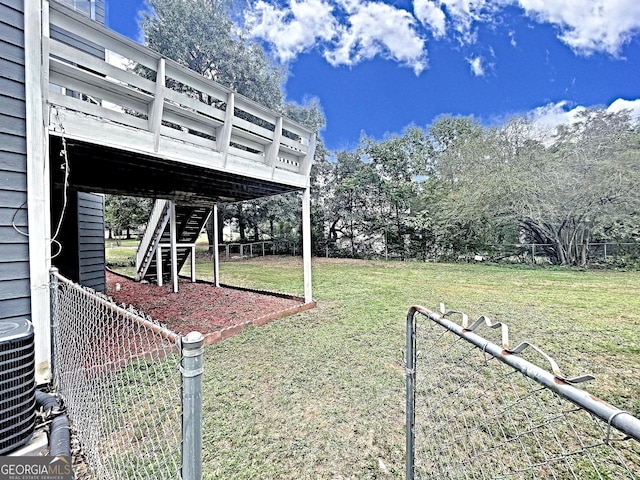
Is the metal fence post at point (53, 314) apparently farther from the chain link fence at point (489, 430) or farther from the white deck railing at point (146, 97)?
the chain link fence at point (489, 430)

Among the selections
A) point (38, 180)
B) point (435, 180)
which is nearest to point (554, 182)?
point (435, 180)

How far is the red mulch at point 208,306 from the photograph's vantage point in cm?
426

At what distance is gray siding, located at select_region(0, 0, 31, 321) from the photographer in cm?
228

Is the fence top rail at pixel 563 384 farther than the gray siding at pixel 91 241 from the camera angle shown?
No

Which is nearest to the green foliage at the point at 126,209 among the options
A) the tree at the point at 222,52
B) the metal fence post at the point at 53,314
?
the tree at the point at 222,52

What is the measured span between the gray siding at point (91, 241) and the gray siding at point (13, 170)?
10.5 ft

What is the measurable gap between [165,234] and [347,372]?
19.7 feet

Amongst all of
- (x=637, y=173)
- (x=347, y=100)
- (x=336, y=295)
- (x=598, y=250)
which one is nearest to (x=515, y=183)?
(x=637, y=173)

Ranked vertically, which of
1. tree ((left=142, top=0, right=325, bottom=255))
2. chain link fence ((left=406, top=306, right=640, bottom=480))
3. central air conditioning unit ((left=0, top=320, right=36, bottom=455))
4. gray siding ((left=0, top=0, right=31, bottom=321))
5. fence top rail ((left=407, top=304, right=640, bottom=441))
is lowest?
chain link fence ((left=406, top=306, right=640, bottom=480))

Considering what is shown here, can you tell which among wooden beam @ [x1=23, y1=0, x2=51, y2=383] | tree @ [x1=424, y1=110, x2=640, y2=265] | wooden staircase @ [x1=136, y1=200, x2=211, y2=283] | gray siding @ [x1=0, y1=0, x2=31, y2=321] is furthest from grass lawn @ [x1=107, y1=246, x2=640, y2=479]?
tree @ [x1=424, y1=110, x2=640, y2=265]

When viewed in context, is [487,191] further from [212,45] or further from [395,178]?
[212,45]

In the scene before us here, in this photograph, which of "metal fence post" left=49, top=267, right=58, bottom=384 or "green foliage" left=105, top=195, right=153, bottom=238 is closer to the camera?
"metal fence post" left=49, top=267, right=58, bottom=384

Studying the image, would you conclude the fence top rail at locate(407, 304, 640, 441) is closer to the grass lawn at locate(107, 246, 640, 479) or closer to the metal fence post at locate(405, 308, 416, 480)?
the metal fence post at locate(405, 308, 416, 480)

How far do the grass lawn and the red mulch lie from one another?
10.3 inches
